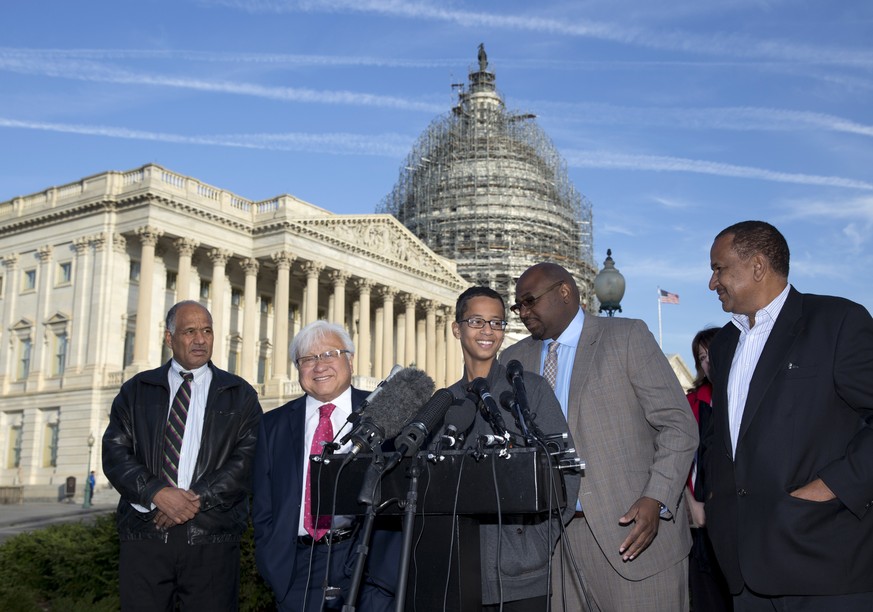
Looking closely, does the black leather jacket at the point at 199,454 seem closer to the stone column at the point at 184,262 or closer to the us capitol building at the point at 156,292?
the us capitol building at the point at 156,292

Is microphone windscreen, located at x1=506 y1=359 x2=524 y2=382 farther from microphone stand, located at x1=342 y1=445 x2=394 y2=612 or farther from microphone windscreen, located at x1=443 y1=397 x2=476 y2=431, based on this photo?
microphone stand, located at x1=342 y1=445 x2=394 y2=612

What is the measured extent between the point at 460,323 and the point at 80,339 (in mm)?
42230

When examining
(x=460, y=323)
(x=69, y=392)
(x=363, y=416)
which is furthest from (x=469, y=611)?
(x=69, y=392)

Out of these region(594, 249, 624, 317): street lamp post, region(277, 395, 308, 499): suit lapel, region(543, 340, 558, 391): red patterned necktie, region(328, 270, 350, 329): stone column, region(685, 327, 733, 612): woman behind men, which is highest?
region(328, 270, 350, 329): stone column

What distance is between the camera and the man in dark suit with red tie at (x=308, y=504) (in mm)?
5086

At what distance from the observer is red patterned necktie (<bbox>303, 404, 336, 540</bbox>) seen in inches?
202

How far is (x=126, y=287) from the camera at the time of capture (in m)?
43.9

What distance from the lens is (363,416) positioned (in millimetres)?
4238

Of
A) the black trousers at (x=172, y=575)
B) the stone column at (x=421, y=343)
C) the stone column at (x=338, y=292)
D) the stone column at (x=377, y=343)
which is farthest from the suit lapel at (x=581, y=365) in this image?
the stone column at (x=421, y=343)

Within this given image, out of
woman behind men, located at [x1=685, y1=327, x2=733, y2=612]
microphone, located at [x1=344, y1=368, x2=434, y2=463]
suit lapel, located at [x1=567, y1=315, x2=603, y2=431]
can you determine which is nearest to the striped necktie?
suit lapel, located at [x1=567, y1=315, x2=603, y2=431]

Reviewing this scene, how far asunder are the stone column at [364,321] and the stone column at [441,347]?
7357 millimetres

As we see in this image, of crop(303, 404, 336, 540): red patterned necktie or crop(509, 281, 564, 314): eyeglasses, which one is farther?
crop(509, 281, 564, 314): eyeglasses

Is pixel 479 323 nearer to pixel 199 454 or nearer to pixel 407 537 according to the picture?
pixel 407 537

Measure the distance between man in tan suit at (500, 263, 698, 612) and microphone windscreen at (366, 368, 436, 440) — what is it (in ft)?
3.31
